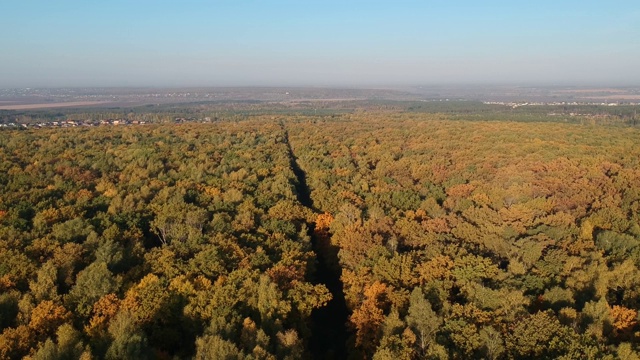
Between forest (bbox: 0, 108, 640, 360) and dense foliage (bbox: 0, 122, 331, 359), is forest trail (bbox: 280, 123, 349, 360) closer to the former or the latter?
forest (bbox: 0, 108, 640, 360)

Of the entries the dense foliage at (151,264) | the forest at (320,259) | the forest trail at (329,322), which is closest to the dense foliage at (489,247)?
the forest at (320,259)

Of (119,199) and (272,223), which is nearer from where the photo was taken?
(272,223)

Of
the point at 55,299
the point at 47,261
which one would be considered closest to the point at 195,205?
the point at 47,261

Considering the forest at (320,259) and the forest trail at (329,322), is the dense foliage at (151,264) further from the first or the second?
the forest trail at (329,322)

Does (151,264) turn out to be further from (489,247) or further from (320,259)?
(489,247)

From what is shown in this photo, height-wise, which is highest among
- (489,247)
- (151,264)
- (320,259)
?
(151,264)

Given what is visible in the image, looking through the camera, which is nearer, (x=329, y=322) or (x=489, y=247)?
(x=329, y=322)

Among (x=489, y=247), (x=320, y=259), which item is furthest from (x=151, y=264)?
(x=489, y=247)

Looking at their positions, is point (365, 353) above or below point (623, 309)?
below

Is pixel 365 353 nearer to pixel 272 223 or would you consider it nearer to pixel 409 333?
pixel 409 333
